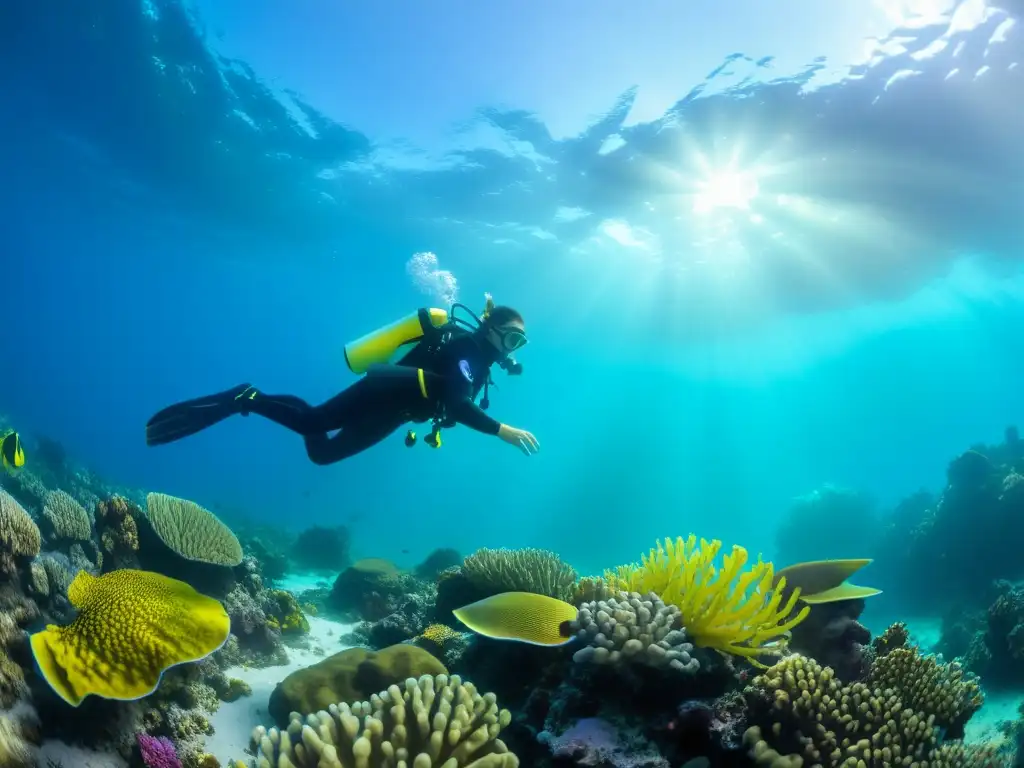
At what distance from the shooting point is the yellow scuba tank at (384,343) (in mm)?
6484

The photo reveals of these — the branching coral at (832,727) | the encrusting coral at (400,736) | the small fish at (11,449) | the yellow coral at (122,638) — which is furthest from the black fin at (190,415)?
the branching coral at (832,727)

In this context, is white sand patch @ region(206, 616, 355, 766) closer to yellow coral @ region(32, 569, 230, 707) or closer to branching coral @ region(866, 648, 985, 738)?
yellow coral @ region(32, 569, 230, 707)

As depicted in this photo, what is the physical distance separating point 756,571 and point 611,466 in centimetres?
7755

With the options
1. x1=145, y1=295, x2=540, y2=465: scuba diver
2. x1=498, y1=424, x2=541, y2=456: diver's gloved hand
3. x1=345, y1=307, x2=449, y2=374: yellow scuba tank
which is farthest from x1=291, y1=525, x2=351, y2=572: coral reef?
x1=498, y1=424, x2=541, y2=456: diver's gloved hand

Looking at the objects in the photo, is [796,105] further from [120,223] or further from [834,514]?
[120,223]

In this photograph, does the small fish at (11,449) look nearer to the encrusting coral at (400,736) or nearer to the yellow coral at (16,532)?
the yellow coral at (16,532)

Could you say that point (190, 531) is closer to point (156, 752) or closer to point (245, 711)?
point (245, 711)

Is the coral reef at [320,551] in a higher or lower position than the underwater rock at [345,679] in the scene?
higher

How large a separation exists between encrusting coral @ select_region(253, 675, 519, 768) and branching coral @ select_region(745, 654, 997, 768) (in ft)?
4.86

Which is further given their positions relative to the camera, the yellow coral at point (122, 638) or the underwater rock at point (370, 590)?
the underwater rock at point (370, 590)

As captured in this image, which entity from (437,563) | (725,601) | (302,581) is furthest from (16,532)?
(302,581)

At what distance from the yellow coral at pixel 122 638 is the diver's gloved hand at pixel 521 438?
3.02 m

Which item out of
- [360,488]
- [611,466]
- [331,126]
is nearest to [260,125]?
[331,126]

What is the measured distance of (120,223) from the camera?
133 feet
